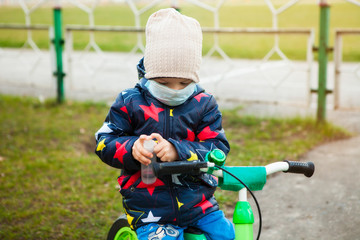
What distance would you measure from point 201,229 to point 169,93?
64 cm

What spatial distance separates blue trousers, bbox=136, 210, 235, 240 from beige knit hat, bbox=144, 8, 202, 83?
2.11ft

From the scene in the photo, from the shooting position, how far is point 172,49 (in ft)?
6.92

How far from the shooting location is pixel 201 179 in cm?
229

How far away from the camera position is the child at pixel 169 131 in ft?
6.97

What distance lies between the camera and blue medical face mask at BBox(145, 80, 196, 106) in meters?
2.17

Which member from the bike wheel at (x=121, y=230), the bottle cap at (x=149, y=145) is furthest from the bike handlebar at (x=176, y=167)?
the bike wheel at (x=121, y=230)

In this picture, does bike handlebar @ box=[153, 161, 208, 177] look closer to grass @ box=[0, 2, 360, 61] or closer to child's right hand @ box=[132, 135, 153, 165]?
child's right hand @ box=[132, 135, 153, 165]

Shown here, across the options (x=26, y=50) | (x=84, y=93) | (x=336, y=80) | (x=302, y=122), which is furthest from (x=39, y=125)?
(x=336, y=80)

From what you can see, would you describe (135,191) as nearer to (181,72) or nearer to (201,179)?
(201,179)

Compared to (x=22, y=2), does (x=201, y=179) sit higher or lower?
lower

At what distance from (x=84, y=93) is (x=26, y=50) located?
3.93 feet

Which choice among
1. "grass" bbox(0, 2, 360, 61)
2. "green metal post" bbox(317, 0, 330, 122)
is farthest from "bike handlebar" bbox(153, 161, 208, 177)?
"grass" bbox(0, 2, 360, 61)

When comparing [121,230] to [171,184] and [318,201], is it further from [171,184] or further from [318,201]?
[318,201]

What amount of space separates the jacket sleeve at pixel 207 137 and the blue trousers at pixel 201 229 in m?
0.30
